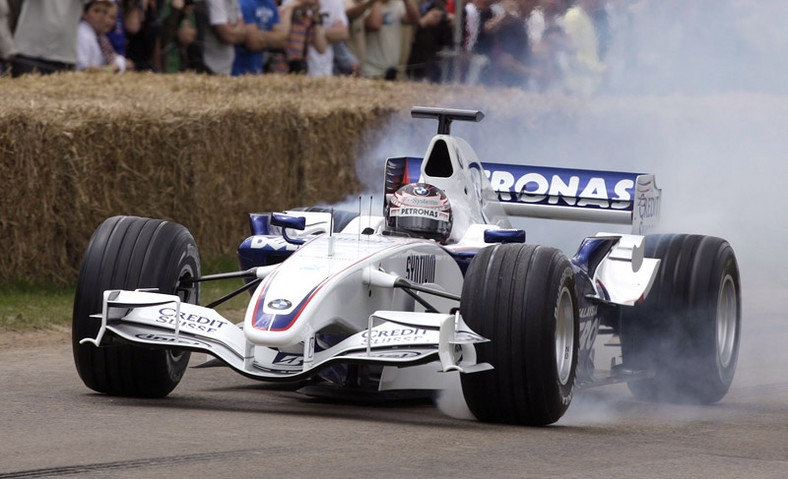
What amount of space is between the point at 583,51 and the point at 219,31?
4.42 meters

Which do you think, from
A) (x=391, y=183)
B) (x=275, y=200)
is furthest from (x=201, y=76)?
(x=391, y=183)

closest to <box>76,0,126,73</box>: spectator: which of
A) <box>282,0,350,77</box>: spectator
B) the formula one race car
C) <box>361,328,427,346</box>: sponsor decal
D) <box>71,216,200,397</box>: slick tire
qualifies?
<box>282,0,350,77</box>: spectator

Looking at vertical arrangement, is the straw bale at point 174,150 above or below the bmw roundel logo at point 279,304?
above

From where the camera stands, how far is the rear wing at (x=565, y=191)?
10.5 metres

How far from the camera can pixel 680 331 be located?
32.4ft

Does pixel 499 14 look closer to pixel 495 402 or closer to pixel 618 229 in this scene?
pixel 618 229

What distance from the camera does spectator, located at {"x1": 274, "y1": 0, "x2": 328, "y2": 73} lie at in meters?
18.9

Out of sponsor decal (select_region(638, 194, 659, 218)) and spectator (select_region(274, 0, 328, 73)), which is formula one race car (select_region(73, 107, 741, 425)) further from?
spectator (select_region(274, 0, 328, 73))

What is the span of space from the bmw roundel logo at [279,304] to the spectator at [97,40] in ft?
29.8

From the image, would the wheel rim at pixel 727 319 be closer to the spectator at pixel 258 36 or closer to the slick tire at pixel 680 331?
the slick tire at pixel 680 331

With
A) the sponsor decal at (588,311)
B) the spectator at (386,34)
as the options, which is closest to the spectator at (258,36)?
the spectator at (386,34)

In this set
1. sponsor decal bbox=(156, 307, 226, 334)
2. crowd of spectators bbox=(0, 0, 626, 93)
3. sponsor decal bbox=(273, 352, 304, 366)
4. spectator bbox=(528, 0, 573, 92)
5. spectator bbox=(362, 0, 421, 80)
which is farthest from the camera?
spectator bbox=(362, 0, 421, 80)

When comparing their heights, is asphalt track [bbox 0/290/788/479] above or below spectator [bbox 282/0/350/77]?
below

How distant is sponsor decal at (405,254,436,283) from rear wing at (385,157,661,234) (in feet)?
5.61
